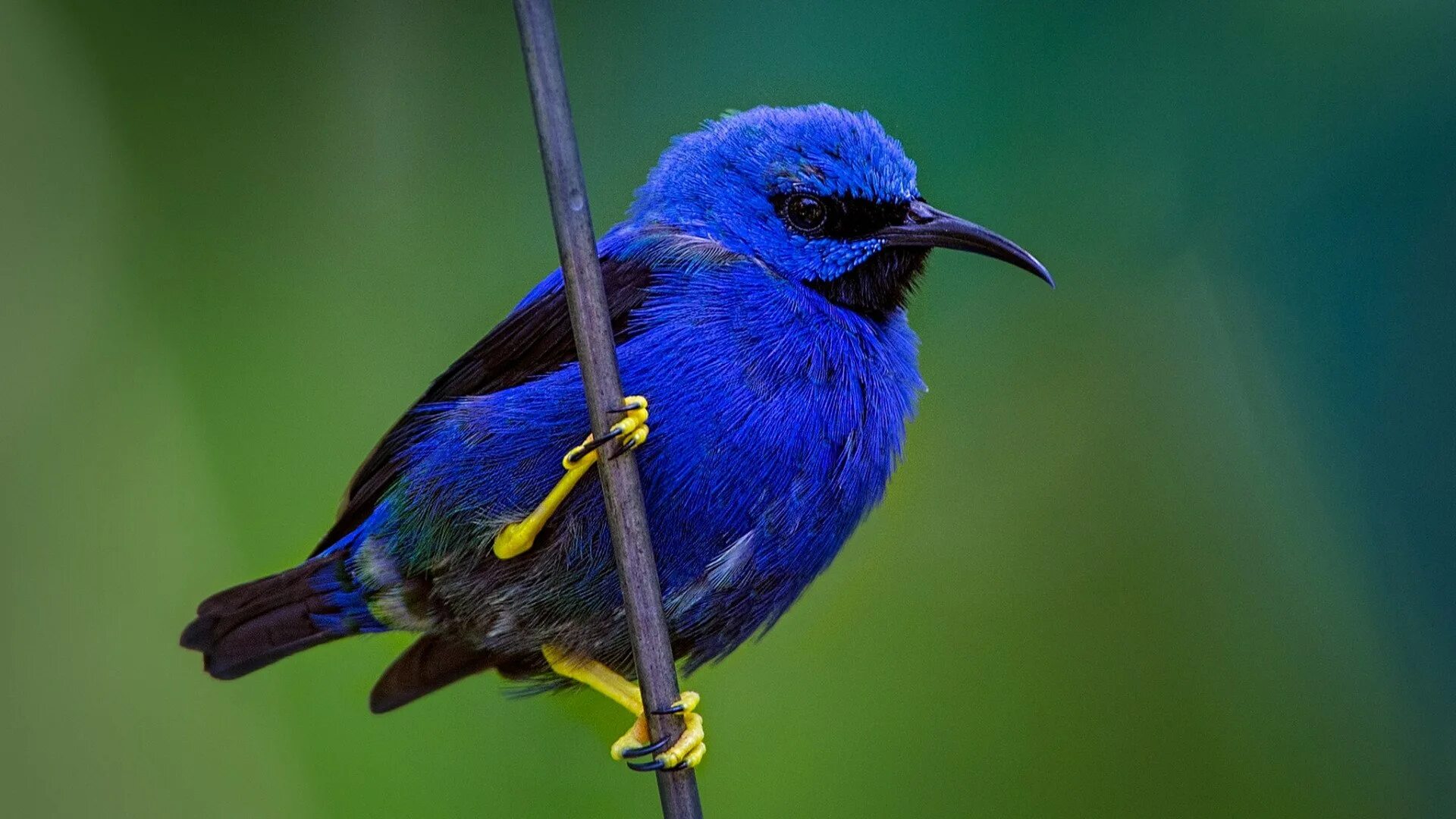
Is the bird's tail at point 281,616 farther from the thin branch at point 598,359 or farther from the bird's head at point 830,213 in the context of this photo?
the bird's head at point 830,213

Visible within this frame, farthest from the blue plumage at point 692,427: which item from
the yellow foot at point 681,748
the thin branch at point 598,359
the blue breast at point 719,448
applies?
the thin branch at point 598,359

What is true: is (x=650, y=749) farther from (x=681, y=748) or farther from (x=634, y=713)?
(x=634, y=713)

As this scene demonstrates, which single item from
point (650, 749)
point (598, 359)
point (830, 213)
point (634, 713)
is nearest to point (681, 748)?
point (650, 749)

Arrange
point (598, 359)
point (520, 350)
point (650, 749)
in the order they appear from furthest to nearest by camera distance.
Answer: point (520, 350) < point (650, 749) < point (598, 359)

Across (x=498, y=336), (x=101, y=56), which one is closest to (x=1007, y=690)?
(x=498, y=336)

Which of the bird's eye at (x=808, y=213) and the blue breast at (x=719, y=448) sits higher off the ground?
the bird's eye at (x=808, y=213)

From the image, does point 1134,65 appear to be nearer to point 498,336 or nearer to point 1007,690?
point 1007,690

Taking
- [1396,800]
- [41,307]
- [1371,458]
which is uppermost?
[41,307]

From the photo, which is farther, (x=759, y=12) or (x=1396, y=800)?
(x=759, y=12)
